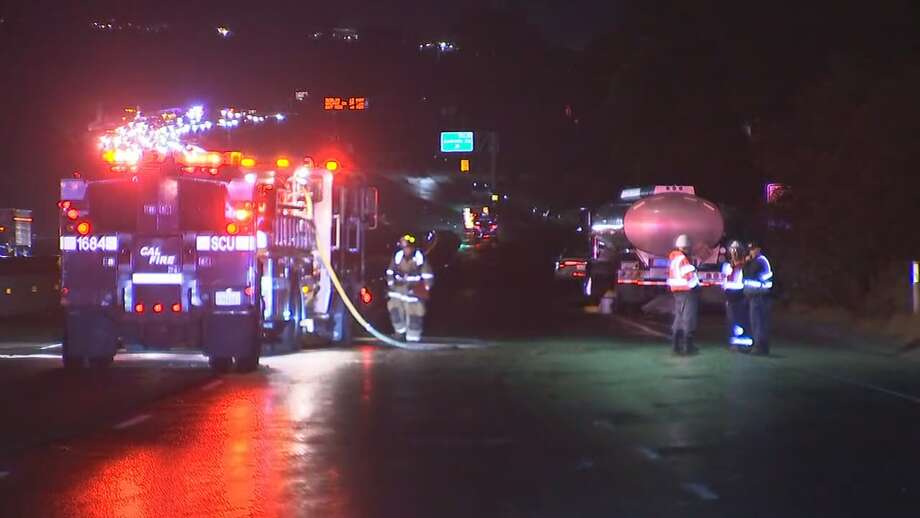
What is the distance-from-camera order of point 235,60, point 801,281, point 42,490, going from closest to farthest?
point 42,490 → point 801,281 → point 235,60

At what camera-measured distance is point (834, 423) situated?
34.4 ft

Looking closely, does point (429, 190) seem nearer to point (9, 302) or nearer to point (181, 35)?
point (181, 35)

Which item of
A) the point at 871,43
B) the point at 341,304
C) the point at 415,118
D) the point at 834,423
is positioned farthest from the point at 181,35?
the point at 834,423

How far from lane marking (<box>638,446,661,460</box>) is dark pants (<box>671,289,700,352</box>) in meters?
7.32

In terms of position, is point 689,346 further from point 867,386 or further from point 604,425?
point 604,425

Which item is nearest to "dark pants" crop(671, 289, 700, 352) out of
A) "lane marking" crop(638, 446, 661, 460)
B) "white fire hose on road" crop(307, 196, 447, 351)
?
"white fire hose on road" crop(307, 196, 447, 351)

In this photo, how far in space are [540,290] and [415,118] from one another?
53.6m

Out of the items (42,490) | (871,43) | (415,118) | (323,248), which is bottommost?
(42,490)

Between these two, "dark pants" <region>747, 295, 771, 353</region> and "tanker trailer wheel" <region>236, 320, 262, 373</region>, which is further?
"dark pants" <region>747, 295, 771, 353</region>

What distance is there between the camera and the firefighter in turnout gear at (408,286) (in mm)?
18359

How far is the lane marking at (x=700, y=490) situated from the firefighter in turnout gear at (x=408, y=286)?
1065 centimetres

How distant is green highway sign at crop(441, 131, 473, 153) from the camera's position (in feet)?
240

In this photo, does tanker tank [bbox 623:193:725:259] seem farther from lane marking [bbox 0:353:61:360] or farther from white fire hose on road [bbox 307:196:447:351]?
lane marking [bbox 0:353:61:360]

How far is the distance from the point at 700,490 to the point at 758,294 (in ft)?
29.9
